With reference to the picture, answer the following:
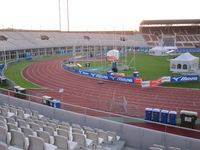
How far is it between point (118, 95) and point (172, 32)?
72.4 metres

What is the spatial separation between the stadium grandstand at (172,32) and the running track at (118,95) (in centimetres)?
5874

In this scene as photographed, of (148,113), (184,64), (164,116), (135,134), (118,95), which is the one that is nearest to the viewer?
(135,134)

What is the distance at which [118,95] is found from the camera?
79.4ft

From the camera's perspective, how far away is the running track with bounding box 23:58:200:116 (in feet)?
65.7

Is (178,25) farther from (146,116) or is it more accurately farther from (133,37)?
(146,116)

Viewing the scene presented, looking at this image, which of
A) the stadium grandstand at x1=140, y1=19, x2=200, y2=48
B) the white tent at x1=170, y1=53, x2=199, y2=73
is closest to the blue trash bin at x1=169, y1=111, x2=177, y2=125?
the white tent at x1=170, y1=53, x2=199, y2=73

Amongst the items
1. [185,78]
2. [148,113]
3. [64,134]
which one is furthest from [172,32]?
[64,134]

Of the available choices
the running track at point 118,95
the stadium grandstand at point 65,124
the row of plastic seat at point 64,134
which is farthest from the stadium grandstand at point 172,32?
the row of plastic seat at point 64,134

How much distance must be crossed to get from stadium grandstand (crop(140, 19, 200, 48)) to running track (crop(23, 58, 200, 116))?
58.7 meters

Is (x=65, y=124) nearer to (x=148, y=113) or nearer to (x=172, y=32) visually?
(x=148, y=113)

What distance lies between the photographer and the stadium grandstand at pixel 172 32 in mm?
84812

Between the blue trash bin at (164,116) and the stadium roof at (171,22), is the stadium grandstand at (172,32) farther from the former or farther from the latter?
the blue trash bin at (164,116)

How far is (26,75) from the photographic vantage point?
115ft

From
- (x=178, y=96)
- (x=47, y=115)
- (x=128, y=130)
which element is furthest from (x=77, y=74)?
(x=128, y=130)
